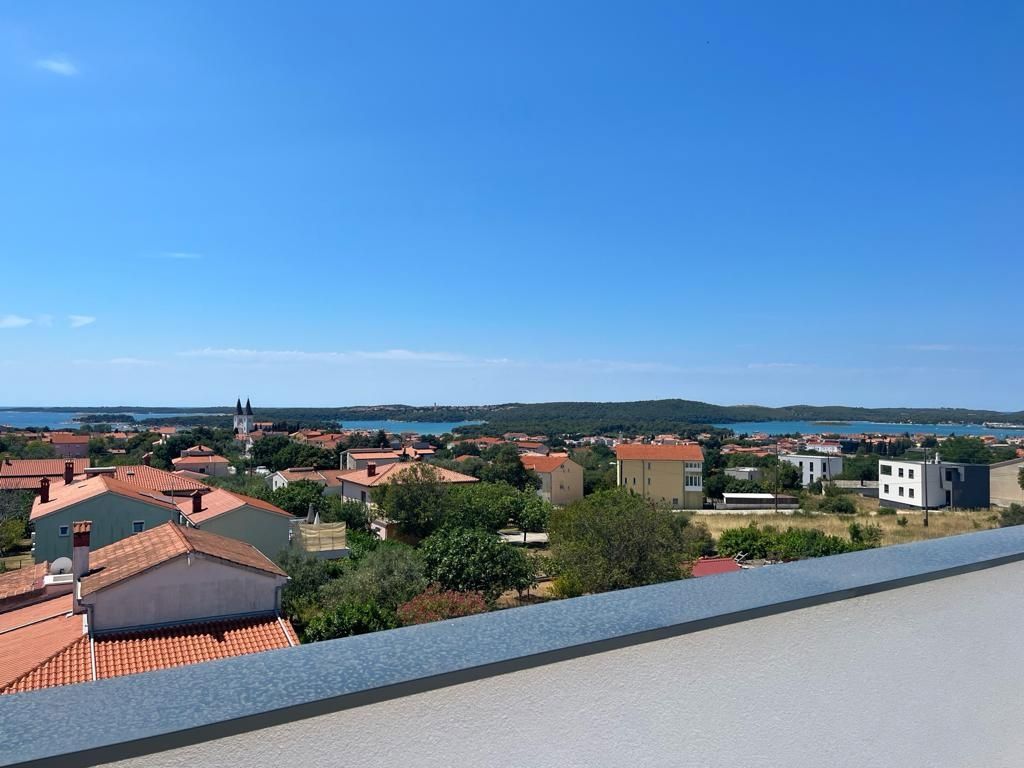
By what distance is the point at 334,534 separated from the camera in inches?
765

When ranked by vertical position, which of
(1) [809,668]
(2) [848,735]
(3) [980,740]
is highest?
(1) [809,668]

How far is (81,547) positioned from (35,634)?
1.39 meters

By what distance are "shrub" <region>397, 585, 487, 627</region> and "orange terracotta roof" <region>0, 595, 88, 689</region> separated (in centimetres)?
464

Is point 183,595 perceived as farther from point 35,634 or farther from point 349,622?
point 349,622

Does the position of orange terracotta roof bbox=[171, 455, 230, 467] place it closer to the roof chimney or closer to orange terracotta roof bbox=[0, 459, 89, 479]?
orange terracotta roof bbox=[0, 459, 89, 479]

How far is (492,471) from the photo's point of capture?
127 feet

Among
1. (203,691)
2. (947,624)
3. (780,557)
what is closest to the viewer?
(203,691)

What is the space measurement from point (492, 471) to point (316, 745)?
3798 centimetres

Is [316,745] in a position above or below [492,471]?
above

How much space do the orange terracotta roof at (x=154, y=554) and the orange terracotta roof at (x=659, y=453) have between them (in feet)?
96.1

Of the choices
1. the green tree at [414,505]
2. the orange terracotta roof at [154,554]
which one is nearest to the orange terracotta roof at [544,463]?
the green tree at [414,505]

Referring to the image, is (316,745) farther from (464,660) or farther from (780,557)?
(780,557)

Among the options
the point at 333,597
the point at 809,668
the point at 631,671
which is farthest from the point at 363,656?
the point at 333,597

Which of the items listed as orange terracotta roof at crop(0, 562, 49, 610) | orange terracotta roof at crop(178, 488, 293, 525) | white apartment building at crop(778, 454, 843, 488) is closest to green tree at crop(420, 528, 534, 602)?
orange terracotta roof at crop(178, 488, 293, 525)
